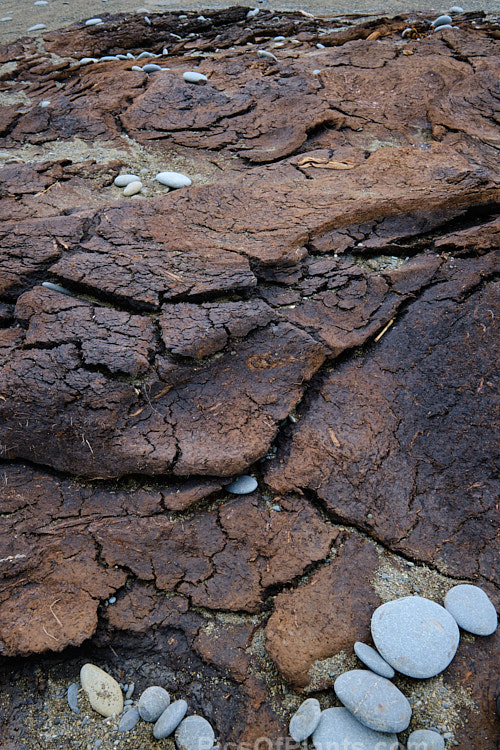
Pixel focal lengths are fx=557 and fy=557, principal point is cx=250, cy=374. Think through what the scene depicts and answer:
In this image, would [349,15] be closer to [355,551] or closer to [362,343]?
[362,343]

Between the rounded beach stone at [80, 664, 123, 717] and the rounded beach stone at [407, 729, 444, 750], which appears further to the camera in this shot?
the rounded beach stone at [80, 664, 123, 717]

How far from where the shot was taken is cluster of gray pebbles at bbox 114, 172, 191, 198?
289cm

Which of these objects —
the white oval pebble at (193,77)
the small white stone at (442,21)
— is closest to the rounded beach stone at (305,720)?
the white oval pebble at (193,77)

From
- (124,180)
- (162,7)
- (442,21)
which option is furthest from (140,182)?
(162,7)

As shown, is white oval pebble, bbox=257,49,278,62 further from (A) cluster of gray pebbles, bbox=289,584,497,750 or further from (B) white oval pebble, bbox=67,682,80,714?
(B) white oval pebble, bbox=67,682,80,714

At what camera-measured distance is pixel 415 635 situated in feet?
5.42

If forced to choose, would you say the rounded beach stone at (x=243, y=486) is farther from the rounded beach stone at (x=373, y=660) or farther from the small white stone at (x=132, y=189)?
the small white stone at (x=132, y=189)

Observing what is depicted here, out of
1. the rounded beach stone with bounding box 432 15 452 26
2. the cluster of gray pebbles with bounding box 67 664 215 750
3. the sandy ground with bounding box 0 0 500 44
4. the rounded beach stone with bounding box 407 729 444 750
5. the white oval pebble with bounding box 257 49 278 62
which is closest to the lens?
the rounded beach stone with bounding box 407 729 444 750

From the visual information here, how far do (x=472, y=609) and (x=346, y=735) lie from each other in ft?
1.79

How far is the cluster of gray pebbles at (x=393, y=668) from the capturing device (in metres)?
1.53

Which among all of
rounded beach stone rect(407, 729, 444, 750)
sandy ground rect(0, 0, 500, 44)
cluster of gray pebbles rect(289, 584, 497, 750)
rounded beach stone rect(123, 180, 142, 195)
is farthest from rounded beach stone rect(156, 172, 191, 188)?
sandy ground rect(0, 0, 500, 44)

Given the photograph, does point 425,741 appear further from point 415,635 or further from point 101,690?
point 101,690

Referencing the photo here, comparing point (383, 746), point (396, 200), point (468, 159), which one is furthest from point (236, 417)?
point (468, 159)

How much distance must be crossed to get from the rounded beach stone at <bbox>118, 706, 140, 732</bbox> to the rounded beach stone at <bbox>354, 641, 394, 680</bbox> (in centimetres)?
69
